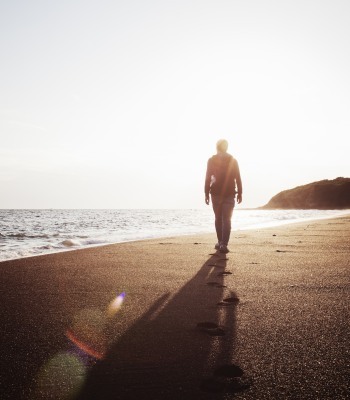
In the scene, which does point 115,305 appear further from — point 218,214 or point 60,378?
point 218,214

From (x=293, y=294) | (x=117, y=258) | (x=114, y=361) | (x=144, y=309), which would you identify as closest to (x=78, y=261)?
(x=117, y=258)

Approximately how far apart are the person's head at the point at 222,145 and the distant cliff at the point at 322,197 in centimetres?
9595

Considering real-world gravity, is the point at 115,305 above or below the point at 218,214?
below

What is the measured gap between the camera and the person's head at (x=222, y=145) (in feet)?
21.0

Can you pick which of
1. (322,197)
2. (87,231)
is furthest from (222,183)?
(322,197)

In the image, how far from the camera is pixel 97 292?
9.96 ft

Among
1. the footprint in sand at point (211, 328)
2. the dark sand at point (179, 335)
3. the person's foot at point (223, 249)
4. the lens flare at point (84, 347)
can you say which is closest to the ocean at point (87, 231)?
the person's foot at point (223, 249)

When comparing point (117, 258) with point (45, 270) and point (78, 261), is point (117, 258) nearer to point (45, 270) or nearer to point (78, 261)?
point (78, 261)

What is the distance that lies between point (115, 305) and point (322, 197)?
354ft

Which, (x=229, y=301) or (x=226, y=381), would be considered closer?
(x=226, y=381)

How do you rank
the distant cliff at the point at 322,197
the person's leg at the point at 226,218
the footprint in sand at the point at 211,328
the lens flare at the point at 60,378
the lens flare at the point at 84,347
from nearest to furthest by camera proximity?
the lens flare at the point at 60,378 → the lens flare at the point at 84,347 → the footprint in sand at the point at 211,328 → the person's leg at the point at 226,218 → the distant cliff at the point at 322,197

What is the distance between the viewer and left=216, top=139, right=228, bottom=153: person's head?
21.0ft

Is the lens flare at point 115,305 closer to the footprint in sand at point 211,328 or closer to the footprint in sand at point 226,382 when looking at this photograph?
the footprint in sand at point 211,328

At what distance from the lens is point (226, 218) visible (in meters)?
6.16
